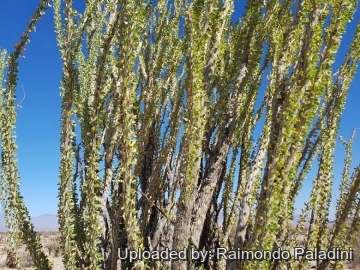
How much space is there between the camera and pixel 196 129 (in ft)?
11.3

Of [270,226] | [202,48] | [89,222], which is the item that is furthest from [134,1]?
[270,226]

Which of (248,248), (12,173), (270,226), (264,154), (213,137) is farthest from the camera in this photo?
(213,137)

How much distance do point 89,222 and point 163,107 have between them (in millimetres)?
2443

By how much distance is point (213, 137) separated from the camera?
4.94m

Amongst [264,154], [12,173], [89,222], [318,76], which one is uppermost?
[318,76]

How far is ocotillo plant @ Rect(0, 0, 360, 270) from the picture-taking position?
3002 mm

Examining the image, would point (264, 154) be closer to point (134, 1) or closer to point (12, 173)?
point (134, 1)

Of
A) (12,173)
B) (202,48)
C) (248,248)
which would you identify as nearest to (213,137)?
(202,48)

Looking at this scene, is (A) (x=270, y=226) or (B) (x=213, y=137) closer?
(A) (x=270, y=226)

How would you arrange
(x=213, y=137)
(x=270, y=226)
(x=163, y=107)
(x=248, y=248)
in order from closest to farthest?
1. (x=270, y=226)
2. (x=248, y=248)
3. (x=213, y=137)
4. (x=163, y=107)

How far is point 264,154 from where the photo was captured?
4.52 m

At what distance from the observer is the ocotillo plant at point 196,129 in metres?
3.00

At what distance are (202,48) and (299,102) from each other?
43.4 inches

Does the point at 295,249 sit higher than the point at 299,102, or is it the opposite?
the point at 299,102
